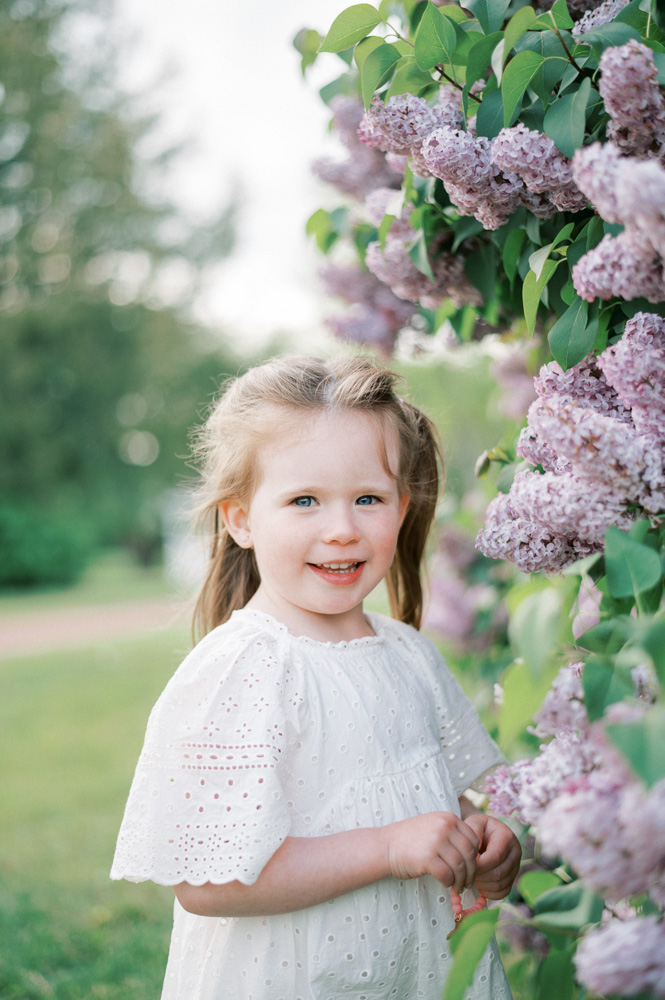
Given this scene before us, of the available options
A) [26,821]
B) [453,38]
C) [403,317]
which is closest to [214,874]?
[453,38]

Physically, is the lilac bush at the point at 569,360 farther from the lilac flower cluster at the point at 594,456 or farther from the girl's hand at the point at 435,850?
the girl's hand at the point at 435,850

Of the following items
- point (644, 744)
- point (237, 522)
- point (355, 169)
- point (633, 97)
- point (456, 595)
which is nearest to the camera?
point (644, 744)

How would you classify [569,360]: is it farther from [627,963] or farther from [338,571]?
[627,963]

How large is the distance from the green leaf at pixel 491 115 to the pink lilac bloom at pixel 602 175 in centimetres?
48

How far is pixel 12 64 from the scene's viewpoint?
58.3 ft

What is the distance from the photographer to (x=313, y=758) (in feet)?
5.29

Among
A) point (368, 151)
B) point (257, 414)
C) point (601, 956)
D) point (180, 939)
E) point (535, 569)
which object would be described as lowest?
point (180, 939)

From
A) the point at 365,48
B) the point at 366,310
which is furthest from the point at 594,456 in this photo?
the point at 366,310

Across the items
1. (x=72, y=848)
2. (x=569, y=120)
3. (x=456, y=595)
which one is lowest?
(x=72, y=848)

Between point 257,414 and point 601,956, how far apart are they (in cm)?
125

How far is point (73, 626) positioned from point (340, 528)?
13.6 m

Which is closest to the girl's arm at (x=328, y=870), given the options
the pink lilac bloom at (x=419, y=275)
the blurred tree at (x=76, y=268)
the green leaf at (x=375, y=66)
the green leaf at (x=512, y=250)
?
the green leaf at (x=512, y=250)

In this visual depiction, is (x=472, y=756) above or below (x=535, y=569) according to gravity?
below

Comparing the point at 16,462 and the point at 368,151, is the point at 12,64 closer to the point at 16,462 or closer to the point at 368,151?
the point at 16,462
